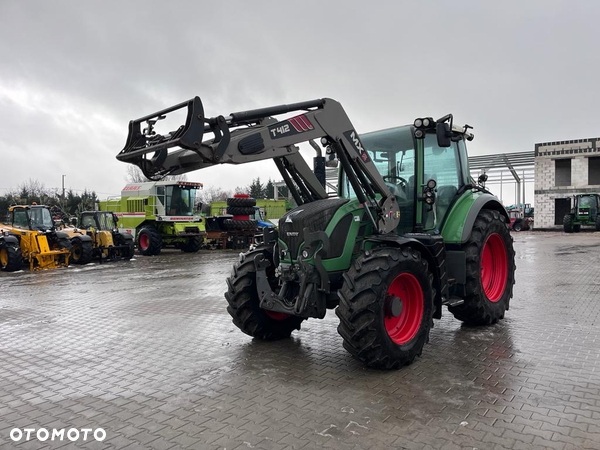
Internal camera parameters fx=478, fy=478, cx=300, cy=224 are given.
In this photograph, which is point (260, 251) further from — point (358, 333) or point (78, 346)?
point (78, 346)

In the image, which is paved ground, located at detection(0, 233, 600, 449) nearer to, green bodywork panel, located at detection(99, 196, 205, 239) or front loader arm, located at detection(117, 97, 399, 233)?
front loader arm, located at detection(117, 97, 399, 233)

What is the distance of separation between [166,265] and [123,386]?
11.9 metres

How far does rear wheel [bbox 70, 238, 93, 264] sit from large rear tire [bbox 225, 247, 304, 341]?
1250cm

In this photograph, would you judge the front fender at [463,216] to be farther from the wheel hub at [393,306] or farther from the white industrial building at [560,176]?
the white industrial building at [560,176]

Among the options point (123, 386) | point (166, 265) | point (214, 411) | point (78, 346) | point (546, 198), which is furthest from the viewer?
point (546, 198)

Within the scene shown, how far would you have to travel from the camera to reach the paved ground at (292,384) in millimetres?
3420

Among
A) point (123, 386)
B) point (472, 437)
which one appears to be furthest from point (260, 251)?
point (472, 437)

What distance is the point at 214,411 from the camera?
3.84m

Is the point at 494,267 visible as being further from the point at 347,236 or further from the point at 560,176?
the point at 560,176

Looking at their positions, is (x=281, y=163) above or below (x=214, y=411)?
above

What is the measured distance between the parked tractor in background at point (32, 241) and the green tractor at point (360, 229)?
483 inches

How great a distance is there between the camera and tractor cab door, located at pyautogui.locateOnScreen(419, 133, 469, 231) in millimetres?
6020

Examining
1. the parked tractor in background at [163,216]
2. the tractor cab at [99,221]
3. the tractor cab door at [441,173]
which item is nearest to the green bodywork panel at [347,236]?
the tractor cab door at [441,173]

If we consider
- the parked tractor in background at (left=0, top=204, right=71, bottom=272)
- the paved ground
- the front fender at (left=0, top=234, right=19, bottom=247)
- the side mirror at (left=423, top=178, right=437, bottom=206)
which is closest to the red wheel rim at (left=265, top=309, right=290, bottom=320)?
the paved ground
